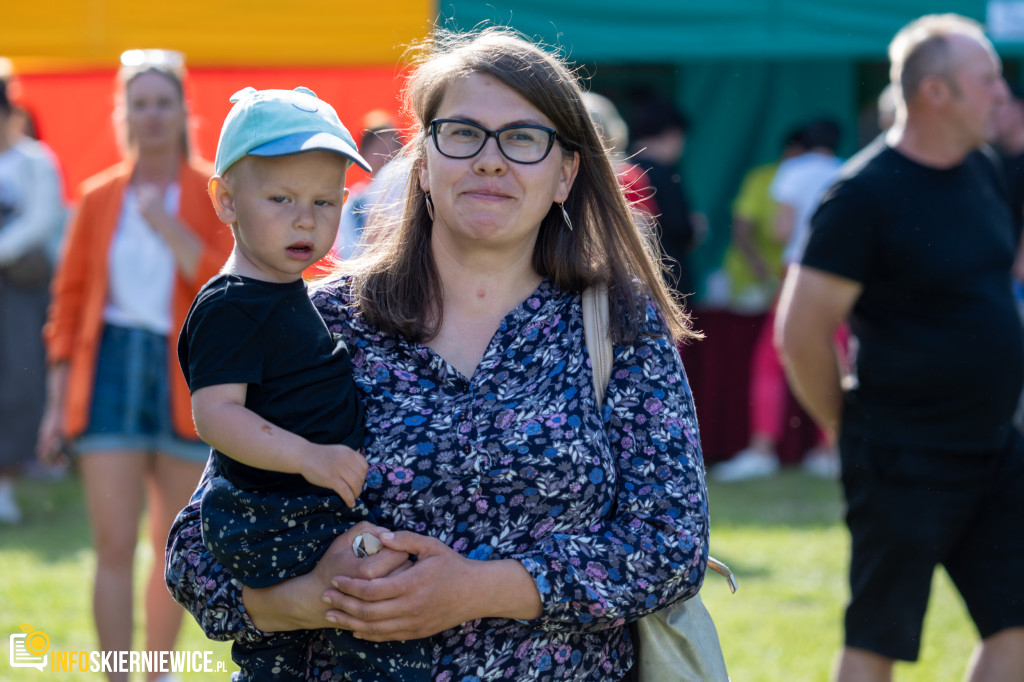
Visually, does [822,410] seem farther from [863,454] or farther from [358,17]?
[358,17]

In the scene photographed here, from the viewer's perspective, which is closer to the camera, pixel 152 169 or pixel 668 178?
pixel 152 169

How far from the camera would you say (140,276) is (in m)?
4.20

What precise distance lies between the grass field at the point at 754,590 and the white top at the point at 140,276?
4.54ft

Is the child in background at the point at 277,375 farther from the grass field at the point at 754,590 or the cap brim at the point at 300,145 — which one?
the grass field at the point at 754,590

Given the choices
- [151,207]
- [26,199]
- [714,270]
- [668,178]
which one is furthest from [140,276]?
[714,270]

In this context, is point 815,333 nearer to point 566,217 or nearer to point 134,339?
point 566,217

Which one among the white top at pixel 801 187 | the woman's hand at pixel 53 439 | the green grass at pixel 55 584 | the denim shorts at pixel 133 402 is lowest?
the green grass at pixel 55 584

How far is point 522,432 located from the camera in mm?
1975

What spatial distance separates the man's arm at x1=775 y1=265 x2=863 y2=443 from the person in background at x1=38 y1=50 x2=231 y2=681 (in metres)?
1.95

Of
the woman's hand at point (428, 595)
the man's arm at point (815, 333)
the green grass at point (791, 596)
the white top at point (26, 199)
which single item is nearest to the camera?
the woman's hand at point (428, 595)

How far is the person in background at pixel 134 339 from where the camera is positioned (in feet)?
13.4

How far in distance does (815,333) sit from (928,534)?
0.69 m

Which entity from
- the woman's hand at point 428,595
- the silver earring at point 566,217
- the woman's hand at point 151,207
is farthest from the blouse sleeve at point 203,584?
the woman's hand at point 151,207

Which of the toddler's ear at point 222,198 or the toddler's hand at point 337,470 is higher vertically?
the toddler's ear at point 222,198
